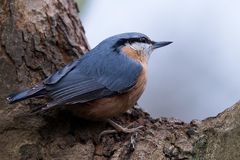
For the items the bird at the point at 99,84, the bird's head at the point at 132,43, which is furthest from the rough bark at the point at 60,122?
the bird's head at the point at 132,43

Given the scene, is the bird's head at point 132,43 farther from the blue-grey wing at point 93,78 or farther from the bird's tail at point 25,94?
the bird's tail at point 25,94

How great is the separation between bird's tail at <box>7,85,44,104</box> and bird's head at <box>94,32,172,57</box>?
0.71m

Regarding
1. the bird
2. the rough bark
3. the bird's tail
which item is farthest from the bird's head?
the bird's tail

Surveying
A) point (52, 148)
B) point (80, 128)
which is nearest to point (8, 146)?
point (52, 148)

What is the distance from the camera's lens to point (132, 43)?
11.9ft

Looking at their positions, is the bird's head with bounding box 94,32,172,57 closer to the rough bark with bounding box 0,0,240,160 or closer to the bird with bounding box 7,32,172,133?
the bird with bounding box 7,32,172,133

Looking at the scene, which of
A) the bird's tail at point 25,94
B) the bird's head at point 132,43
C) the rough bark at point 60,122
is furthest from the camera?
the bird's head at point 132,43

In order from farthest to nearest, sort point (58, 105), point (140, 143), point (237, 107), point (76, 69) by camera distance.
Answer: point (76, 69)
point (58, 105)
point (140, 143)
point (237, 107)

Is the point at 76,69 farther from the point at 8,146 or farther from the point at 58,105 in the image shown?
the point at 8,146

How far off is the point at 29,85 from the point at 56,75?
16cm

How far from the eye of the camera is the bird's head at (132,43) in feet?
11.6

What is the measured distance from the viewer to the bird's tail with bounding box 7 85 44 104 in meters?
2.81

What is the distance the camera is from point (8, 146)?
2.74 meters

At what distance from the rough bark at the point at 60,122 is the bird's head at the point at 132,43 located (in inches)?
7.3
